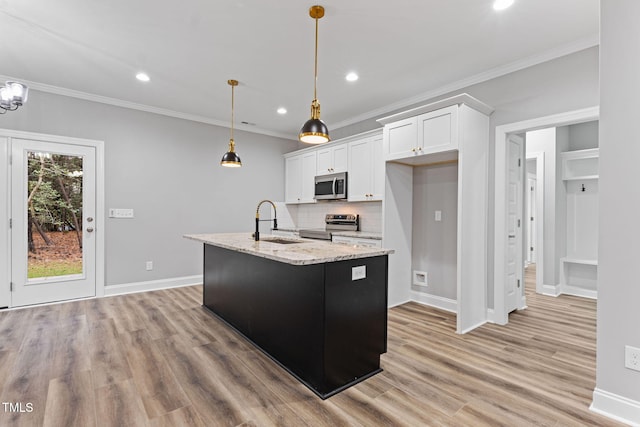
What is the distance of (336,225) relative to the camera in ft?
17.0

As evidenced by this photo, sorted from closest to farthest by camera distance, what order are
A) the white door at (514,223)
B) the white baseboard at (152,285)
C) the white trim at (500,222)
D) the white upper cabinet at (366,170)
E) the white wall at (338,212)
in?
the white trim at (500,222)
the white door at (514,223)
the white upper cabinet at (366,170)
the white baseboard at (152,285)
the white wall at (338,212)

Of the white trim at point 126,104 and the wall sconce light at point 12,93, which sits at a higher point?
the white trim at point 126,104

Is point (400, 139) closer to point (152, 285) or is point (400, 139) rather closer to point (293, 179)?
point (293, 179)

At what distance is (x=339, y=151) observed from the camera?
4922mm

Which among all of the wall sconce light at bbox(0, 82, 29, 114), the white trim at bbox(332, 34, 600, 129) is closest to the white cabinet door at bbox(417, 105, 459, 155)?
the white trim at bbox(332, 34, 600, 129)

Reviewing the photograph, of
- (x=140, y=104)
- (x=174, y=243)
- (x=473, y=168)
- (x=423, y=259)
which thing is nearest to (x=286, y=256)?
(x=473, y=168)

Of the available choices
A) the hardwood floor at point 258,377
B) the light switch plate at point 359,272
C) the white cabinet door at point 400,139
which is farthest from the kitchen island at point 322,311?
the white cabinet door at point 400,139

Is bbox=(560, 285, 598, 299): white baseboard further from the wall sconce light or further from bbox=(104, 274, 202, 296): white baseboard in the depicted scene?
the wall sconce light

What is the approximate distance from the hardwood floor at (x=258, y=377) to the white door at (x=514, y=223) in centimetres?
37

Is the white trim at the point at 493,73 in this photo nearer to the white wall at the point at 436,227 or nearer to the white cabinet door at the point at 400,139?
the white cabinet door at the point at 400,139

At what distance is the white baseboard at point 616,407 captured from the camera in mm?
1733

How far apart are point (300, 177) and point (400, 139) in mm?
2541

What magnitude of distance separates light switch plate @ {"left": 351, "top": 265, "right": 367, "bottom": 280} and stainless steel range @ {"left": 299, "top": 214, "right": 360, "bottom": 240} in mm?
→ 2223

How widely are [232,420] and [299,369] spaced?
1.92 ft
